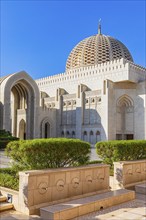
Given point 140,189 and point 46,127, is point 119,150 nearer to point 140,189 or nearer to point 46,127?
point 140,189

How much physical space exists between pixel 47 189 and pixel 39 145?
3.44 feet

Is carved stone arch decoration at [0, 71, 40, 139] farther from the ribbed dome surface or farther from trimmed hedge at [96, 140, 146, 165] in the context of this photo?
trimmed hedge at [96, 140, 146, 165]

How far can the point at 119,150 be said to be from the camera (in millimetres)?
8820

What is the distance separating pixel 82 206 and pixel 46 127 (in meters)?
32.1

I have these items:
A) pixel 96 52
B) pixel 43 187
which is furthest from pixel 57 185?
pixel 96 52

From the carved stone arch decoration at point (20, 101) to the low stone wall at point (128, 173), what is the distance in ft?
70.0

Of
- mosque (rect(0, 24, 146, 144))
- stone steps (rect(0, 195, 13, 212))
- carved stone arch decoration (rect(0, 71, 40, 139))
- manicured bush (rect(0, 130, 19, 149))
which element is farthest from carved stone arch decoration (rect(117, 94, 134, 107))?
stone steps (rect(0, 195, 13, 212))

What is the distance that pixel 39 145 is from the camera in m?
6.41

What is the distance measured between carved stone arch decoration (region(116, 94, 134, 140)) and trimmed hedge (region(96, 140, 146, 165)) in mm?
24577

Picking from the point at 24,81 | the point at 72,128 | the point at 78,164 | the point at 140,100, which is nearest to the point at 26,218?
the point at 78,164

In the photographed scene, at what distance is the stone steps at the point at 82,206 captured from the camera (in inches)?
210

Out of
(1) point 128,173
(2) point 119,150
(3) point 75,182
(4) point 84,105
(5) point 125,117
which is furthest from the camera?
(4) point 84,105

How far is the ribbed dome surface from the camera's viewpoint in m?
43.4

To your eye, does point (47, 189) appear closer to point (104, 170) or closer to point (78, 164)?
A: point (78, 164)
